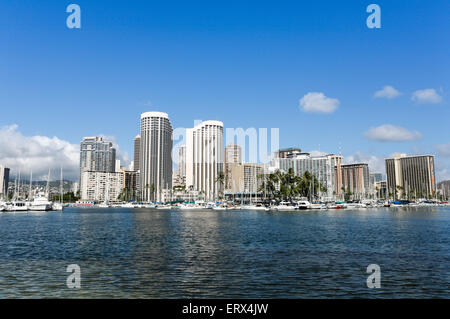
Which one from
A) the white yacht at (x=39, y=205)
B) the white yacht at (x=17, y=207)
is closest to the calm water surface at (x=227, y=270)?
the white yacht at (x=17, y=207)

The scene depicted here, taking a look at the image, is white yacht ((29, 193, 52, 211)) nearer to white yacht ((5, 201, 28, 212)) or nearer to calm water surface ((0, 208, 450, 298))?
white yacht ((5, 201, 28, 212))

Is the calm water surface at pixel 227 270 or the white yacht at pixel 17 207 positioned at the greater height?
the white yacht at pixel 17 207

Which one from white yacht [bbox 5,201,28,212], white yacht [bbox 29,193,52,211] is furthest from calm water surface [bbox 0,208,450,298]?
white yacht [bbox 29,193,52,211]

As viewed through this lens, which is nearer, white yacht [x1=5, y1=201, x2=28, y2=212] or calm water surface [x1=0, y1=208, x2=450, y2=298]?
calm water surface [x1=0, y1=208, x2=450, y2=298]

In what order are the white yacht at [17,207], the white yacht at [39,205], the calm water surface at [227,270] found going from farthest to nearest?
the white yacht at [39,205] < the white yacht at [17,207] < the calm water surface at [227,270]

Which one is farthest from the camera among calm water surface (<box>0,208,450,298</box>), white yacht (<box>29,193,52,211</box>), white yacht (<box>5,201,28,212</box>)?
white yacht (<box>29,193,52,211</box>)

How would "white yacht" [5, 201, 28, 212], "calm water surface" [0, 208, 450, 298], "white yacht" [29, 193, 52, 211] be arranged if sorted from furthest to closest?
1. "white yacht" [29, 193, 52, 211]
2. "white yacht" [5, 201, 28, 212]
3. "calm water surface" [0, 208, 450, 298]

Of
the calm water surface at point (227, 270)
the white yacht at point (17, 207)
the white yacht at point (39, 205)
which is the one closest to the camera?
the calm water surface at point (227, 270)

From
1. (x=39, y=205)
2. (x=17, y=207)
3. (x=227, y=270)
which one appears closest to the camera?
(x=227, y=270)

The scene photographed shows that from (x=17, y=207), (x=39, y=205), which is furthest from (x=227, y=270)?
(x=39, y=205)

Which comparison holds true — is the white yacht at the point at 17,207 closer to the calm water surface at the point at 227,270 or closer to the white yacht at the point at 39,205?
the white yacht at the point at 39,205

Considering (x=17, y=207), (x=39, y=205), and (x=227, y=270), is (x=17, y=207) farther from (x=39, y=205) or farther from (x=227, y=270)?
(x=227, y=270)

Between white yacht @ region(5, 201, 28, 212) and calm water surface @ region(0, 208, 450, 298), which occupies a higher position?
white yacht @ region(5, 201, 28, 212)
